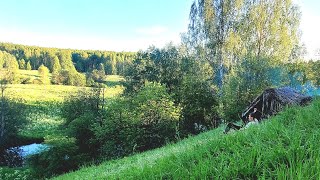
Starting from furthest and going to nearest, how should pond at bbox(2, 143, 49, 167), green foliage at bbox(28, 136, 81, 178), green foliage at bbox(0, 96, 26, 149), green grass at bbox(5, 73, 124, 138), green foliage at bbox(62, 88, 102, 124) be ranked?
green grass at bbox(5, 73, 124, 138), green foliage at bbox(0, 96, 26, 149), green foliage at bbox(62, 88, 102, 124), pond at bbox(2, 143, 49, 167), green foliage at bbox(28, 136, 81, 178)

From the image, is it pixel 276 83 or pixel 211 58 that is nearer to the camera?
pixel 276 83

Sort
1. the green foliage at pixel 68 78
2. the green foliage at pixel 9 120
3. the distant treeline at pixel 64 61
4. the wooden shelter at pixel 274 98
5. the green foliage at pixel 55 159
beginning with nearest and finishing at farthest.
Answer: the wooden shelter at pixel 274 98, the green foliage at pixel 55 159, the green foliage at pixel 9 120, the green foliage at pixel 68 78, the distant treeline at pixel 64 61

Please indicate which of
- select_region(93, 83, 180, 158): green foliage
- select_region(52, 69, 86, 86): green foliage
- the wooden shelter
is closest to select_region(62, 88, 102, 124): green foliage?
select_region(93, 83, 180, 158): green foliage

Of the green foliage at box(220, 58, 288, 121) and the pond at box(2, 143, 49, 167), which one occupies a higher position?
the green foliage at box(220, 58, 288, 121)

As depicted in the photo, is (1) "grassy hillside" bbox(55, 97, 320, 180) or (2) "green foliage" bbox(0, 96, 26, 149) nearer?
(1) "grassy hillside" bbox(55, 97, 320, 180)

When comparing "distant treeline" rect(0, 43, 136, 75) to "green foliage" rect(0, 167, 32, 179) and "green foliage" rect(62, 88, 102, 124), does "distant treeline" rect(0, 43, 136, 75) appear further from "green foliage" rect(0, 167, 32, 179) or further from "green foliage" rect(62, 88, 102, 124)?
"green foliage" rect(0, 167, 32, 179)

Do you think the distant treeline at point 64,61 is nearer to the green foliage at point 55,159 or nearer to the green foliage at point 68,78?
the green foliage at point 68,78

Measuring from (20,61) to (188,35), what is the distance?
149 m

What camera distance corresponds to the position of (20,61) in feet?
525

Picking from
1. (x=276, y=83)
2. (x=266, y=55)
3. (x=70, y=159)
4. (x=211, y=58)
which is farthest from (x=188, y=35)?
(x=70, y=159)

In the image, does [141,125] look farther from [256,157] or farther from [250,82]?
[256,157]

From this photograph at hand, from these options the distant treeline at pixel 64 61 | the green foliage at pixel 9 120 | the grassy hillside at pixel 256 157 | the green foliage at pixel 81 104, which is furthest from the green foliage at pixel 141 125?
the distant treeline at pixel 64 61

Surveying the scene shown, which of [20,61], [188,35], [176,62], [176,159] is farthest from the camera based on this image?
[20,61]

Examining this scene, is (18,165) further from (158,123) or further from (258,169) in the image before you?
(258,169)
